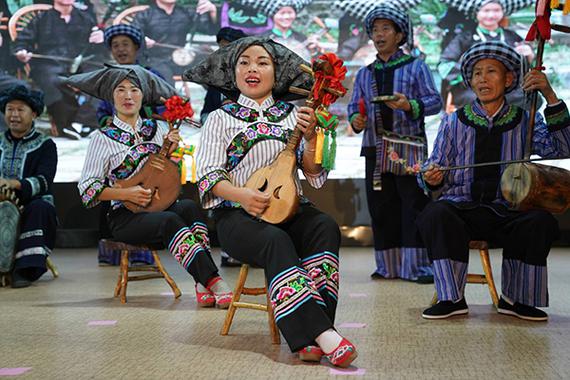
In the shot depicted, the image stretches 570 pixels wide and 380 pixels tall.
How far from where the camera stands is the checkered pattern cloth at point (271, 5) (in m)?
7.38

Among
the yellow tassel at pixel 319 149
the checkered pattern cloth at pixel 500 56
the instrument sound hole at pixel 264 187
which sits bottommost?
the instrument sound hole at pixel 264 187

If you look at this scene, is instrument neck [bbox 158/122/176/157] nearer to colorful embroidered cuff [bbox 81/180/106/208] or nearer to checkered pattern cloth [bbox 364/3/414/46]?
colorful embroidered cuff [bbox 81/180/106/208]

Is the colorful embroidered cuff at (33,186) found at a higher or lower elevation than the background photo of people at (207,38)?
lower

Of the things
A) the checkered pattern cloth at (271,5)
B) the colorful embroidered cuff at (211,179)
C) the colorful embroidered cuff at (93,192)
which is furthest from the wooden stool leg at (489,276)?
the checkered pattern cloth at (271,5)

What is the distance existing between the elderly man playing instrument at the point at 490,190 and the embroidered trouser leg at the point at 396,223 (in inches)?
40.3

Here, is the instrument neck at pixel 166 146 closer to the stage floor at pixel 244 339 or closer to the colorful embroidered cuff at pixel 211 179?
the stage floor at pixel 244 339

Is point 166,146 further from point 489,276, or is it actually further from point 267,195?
point 489,276

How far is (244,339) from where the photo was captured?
129 inches

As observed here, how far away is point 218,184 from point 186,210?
1.16 metres

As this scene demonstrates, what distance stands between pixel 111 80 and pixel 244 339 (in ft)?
6.03

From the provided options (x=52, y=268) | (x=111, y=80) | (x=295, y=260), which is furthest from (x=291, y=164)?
(x=52, y=268)

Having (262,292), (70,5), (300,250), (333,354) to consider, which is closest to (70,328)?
(262,292)

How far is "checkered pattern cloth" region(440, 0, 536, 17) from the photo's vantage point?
7219 mm

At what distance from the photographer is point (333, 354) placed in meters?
2.70
